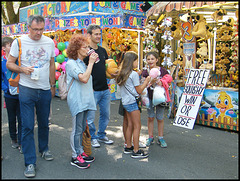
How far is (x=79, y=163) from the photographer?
3484 millimetres

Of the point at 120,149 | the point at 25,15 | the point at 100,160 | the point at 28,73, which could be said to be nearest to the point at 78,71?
the point at 28,73

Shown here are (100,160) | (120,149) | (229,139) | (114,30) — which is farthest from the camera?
(114,30)

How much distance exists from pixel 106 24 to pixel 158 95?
16.4 feet

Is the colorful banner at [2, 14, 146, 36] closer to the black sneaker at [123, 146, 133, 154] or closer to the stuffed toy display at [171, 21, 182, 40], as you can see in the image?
the stuffed toy display at [171, 21, 182, 40]

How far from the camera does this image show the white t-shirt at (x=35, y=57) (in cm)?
326

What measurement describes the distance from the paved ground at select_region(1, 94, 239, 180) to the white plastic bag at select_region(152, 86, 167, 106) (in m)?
0.83

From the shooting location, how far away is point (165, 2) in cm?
593

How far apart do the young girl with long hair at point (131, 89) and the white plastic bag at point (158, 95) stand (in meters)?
0.44

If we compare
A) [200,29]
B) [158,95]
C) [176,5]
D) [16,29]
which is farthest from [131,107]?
[16,29]

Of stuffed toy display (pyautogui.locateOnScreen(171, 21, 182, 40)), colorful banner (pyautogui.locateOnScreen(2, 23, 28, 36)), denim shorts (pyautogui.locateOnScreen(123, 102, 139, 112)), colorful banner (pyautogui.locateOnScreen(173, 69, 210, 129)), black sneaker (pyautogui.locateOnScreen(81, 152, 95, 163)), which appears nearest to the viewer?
black sneaker (pyautogui.locateOnScreen(81, 152, 95, 163))

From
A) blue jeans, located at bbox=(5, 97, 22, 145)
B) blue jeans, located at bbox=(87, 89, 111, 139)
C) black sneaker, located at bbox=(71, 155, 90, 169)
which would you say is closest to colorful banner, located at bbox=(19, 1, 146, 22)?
blue jeans, located at bbox=(87, 89, 111, 139)

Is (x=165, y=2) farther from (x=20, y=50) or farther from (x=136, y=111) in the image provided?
(x=20, y=50)

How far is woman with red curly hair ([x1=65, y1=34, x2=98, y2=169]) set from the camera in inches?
132

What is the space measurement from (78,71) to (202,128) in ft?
11.5
